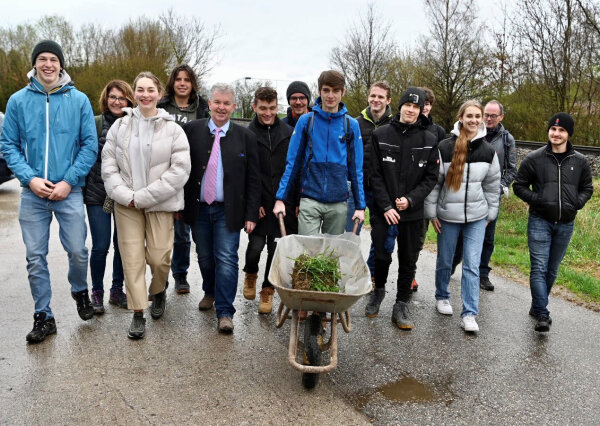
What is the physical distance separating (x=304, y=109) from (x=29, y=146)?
2735 mm

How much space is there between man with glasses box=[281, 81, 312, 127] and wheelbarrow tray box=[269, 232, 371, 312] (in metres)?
1.92

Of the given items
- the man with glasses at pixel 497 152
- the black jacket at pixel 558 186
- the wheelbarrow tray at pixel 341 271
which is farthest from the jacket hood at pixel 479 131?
the wheelbarrow tray at pixel 341 271

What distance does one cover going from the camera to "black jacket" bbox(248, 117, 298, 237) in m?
5.08

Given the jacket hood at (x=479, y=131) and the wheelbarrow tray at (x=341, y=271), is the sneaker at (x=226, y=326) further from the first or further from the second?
the jacket hood at (x=479, y=131)

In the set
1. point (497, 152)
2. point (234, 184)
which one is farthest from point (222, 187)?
point (497, 152)

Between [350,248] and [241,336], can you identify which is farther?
[241,336]

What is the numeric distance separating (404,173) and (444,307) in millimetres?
1519

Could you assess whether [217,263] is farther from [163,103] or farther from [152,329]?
[163,103]

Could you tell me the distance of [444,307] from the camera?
5281 mm

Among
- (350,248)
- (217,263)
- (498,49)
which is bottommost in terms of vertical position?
(217,263)

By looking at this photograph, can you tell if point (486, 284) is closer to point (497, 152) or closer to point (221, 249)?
point (497, 152)

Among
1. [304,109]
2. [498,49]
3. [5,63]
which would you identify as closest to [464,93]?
[498,49]

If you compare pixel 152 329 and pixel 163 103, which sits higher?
pixel 163 103

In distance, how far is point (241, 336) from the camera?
449cm
